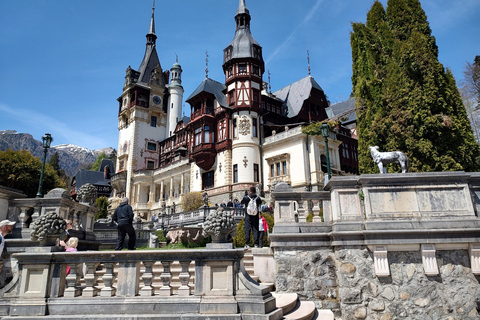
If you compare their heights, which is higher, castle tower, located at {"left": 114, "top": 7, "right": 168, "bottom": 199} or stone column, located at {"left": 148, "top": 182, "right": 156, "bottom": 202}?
castle tower, located at {"left": 114, "top": 7, "right": 168, "bottom": 199}

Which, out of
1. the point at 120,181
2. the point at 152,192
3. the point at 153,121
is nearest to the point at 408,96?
the point at 152,192

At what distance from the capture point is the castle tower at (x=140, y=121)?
174ft

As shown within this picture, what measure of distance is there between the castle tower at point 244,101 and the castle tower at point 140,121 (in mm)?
22013

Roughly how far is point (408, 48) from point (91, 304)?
1826 centimetres

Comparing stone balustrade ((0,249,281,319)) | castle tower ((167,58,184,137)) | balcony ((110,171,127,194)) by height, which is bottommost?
stone balustrade ((0,249,281,319))

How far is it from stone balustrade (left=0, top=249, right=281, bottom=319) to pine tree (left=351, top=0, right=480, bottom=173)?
13.3m

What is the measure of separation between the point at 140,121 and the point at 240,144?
1034 inches

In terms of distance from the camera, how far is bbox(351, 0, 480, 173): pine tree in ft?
49.7

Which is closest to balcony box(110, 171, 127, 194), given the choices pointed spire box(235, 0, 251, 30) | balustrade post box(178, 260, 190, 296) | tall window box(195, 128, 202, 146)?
tall window box(195, 128, 202, 146)

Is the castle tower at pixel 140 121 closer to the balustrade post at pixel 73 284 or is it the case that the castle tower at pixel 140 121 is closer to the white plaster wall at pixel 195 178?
the white plaster wall at pixel 195 178

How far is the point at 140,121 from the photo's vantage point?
54.2 meters

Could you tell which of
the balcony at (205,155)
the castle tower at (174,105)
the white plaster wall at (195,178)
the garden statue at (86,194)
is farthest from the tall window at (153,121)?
the garden statue at (86,194)

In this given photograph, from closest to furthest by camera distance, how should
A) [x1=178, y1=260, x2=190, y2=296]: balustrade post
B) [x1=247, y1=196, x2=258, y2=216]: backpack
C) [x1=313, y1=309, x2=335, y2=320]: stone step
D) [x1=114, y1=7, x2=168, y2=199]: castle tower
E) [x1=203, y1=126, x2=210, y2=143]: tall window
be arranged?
[x1=178, y1=260, x2=190, y2=296]: balustrade post, [x1=313, y1=309, x2=335, y2=320]: stone step, [x1=247, y1=196, x2=258, y2=216]: backpack, [x1=203, y1=126, x2=210, y2=143]: tall window, [x1=114, y1=7, x2=168, y2=199]: castle tower

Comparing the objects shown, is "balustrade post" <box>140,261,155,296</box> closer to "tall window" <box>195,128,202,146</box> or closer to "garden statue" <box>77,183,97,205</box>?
"garden statue" <box>77,183,97,205</box>
